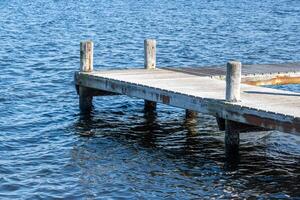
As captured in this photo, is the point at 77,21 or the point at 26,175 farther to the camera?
the point at 77,21

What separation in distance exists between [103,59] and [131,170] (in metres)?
20.5

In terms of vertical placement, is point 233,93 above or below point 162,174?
above

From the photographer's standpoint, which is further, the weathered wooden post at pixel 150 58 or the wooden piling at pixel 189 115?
the weathered wooden post at pixel 150 58

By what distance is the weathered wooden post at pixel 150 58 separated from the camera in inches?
978

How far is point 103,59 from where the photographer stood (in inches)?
1526

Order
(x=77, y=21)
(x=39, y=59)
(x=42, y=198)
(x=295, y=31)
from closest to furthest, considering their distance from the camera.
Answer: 1. (x=42, y=198)
2. (x=39, y=59)
3. (x=295, y=31)
4. (x=77, y=21)

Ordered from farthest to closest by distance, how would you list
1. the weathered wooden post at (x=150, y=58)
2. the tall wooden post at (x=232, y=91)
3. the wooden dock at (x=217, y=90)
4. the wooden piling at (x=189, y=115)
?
1. the weathered wooden post at (x=150, y=58)
2. the wooden piling at (x=189, y=115)
3. the tall wooden post at (x=232, y=91)
4. the wooden dock at (x=217, y=90)

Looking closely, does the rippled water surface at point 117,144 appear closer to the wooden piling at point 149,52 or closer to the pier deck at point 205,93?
the pier deck at point 205,93

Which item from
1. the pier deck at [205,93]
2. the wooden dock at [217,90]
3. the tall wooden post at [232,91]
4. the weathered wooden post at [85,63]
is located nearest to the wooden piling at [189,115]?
the wooden dock at [217,90]

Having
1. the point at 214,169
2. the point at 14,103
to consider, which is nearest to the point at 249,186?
the point at 214,169

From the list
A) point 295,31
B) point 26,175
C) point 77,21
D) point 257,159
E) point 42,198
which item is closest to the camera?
point 42,198

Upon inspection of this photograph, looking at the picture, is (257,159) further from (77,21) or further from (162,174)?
(77,21)

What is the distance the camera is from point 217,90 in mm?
20734

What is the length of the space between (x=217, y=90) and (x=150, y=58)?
491 cm
